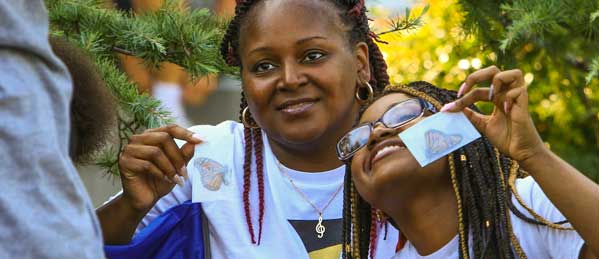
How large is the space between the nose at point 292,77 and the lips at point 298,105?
4cm

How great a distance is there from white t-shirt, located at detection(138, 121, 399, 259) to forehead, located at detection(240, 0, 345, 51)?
35 centimetres

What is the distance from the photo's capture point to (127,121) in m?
3.41

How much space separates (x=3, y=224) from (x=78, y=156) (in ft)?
3.60

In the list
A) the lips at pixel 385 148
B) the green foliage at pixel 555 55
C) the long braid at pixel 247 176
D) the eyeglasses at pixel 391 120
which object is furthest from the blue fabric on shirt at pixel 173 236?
the green foliage at pixel 555 55

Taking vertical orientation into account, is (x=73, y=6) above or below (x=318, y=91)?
above

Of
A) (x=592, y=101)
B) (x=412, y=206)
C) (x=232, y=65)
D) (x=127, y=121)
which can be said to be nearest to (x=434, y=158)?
(x=412, y=206)

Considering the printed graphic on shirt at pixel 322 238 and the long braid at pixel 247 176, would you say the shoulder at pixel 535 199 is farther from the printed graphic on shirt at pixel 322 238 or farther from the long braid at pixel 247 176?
the long braid at pixel 247 176

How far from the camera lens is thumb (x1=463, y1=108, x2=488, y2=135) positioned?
2259 mm

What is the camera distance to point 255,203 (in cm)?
306

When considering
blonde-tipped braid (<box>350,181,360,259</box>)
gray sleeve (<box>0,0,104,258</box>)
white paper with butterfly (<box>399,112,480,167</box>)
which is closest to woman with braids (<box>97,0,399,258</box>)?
blonde-tipped braid (<box>350,181,360,259</box>)

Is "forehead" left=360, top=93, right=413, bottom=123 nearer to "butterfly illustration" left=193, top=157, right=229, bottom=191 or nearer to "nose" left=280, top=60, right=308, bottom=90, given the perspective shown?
"nose" left=280, top=60, right=308, bottom=90

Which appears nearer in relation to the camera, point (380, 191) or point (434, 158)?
point (434, 158)

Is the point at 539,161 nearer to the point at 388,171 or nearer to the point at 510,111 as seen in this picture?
the point at 510,111

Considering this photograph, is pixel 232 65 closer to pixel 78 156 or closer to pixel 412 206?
pixel 78 156
